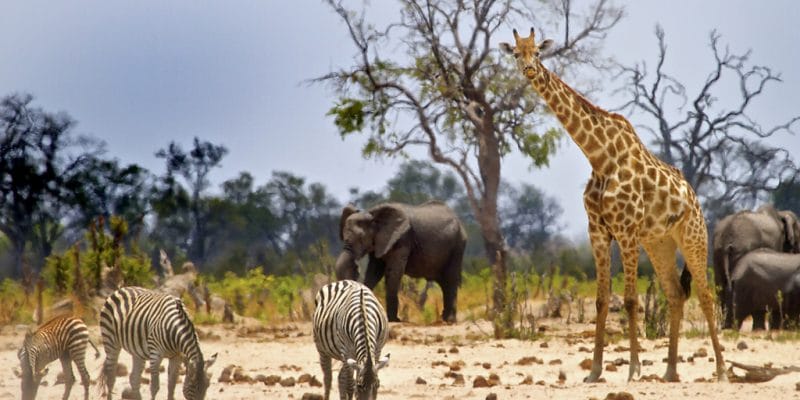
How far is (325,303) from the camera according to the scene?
1023 centimetres

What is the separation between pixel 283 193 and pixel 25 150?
16251mm

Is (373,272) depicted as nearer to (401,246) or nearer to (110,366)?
(401,246)

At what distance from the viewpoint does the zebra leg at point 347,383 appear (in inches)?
350

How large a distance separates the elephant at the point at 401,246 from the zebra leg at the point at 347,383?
11079 millimetres

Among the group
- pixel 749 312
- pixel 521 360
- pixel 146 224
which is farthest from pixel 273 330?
pixel 146 224

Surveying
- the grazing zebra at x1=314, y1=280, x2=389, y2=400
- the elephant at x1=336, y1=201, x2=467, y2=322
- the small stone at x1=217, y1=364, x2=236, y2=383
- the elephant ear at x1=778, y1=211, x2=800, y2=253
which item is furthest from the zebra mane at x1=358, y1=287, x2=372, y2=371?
the elephant ear at x1=778, y1=211, x2=800, y2=253

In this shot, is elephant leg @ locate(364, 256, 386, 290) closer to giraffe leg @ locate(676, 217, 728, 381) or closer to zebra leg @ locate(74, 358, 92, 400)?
giraffe leg @ locate(676, 217, 728, 381)

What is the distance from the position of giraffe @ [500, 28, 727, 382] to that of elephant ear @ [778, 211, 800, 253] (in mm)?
9192

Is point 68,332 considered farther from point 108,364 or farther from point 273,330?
point 273,330

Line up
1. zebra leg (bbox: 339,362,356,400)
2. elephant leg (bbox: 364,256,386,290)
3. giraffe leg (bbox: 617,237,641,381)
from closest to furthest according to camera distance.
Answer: zebra leg (bbox: 339,362,356,400) → giraffe leg (bbox: 617,237,641,381) → elephant leg (bbox: 364,256,386,290)

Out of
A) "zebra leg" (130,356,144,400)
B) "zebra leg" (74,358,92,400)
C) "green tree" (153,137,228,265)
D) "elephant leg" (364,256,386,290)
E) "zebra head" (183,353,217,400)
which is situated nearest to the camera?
"zebra head" (183,353,217,400)

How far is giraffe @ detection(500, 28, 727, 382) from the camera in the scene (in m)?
11.4

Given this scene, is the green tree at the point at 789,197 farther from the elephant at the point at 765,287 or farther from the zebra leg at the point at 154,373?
the zebra leg at the point at 154,373

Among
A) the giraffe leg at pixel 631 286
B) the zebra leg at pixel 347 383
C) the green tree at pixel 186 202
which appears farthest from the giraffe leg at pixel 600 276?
the green tree at pixel 186 202
